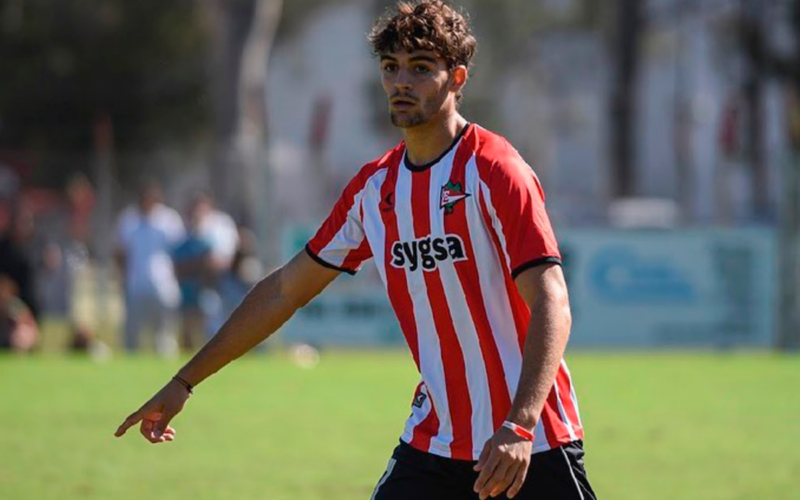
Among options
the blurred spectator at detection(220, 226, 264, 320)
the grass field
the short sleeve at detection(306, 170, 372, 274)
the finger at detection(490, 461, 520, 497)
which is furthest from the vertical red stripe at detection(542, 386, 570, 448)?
the blurred spectator at detection(220, 226, 264, 320)

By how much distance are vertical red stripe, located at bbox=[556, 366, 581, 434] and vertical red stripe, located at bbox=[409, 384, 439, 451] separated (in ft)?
1.49

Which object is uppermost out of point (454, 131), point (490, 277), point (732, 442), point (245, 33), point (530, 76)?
point (530, 76)

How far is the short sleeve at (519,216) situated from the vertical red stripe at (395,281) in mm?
454

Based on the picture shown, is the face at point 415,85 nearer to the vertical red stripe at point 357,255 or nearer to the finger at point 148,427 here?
the vertical red stripe at point 357,255

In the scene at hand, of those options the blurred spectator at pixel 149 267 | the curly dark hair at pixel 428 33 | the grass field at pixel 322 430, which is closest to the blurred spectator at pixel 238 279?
the blurred spectator at pixel 149 267

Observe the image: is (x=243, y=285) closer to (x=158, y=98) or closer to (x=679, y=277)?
(x=679, y=277)

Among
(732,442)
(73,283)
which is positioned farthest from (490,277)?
(73,283)

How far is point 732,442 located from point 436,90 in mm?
7332

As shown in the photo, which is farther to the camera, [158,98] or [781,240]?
[158,98]

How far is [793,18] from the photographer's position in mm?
43625

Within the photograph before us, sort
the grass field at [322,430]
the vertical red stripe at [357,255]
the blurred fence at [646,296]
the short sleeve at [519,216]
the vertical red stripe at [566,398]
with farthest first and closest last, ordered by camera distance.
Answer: the blurred fence at [646,296] < the grass field at [322,430] < the vertical red stripe at [357,255] < the vertical red stripe at [566,398] < the short sleeve at [519,216]

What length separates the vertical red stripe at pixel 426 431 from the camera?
5.49 m

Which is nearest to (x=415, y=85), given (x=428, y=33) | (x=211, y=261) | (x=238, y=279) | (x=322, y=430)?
(x=428, y=33)

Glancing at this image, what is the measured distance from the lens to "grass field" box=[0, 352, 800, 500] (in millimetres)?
9898
